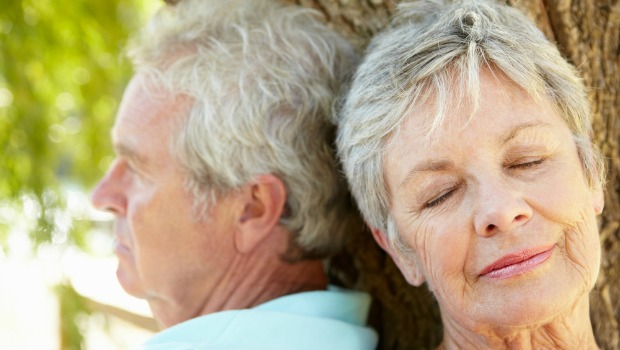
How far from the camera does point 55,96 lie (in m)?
3.29

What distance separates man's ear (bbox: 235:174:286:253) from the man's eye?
51 centimetres

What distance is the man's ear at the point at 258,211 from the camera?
6.86ft

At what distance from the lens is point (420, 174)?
66.1 inches

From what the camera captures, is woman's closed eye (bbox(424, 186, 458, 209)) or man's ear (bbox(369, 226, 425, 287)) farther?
man's ear (bbox(369, 226, 425, 287))

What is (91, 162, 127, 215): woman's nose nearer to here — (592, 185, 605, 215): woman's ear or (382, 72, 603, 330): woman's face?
(382, 72, 603, 330): woman's face

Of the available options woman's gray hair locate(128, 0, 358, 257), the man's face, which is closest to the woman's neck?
woman's gray hair locate(128, 0, 358, 257)

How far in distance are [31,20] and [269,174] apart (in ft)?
4.66

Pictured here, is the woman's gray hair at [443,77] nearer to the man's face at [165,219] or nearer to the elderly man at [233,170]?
the elderly man at [233,170]

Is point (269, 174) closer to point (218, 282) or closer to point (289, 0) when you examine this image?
point (218, 282)

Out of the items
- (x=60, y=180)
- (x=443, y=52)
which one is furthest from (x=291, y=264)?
(x=60, y=180)

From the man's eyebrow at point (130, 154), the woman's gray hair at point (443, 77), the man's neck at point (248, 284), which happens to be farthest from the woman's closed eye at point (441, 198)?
the man's eyebrow at point (130, 154)

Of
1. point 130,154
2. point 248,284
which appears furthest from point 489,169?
point 130,154

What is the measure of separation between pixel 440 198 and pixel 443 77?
250mm

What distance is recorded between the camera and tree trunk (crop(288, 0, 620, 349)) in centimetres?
195
